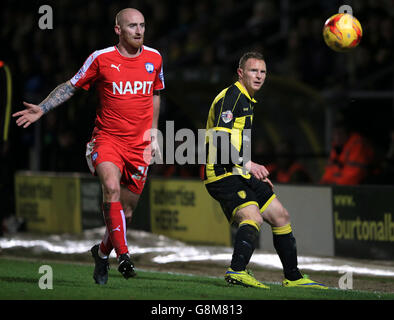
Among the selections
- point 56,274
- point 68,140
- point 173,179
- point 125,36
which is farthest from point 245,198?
point 68,140

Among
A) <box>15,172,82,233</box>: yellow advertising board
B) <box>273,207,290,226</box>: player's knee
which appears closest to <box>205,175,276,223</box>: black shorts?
<box>273,207,290,226</box>: player's knee

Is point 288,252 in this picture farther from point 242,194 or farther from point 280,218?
point 242,194

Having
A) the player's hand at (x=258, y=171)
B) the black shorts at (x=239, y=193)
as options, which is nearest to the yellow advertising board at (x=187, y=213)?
the black shorts at (x=239, y=193)

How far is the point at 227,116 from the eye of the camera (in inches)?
317

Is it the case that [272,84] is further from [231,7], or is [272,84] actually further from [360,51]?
[231,7]

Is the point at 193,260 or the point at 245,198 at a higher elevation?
the point at 245,198

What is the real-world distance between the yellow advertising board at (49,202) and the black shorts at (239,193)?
7211 millimetres

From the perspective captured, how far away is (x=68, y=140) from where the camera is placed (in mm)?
16203

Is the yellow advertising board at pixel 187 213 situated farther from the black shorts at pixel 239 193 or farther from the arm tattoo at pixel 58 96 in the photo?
the arm tattoo at pixel 58 96

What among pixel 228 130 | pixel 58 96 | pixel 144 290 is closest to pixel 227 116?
pixel 228 130

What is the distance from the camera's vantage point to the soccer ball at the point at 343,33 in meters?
9.77

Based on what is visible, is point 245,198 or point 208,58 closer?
A: point 245,198

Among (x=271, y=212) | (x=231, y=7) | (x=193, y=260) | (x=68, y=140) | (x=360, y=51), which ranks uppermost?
(x=231, y=7)

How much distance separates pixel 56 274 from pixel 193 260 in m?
2.49
